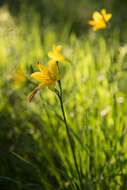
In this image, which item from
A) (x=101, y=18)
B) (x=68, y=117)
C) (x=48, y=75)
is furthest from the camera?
(x=101, y=18)

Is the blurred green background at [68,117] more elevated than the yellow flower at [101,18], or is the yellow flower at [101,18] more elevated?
the yellow flower at [101,18]

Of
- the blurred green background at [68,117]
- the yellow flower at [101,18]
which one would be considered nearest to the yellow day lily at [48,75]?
the blurred green background at [68,117]

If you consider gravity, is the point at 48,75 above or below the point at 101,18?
below

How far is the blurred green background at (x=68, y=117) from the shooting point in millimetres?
1022

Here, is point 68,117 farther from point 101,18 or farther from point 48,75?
point 101,18

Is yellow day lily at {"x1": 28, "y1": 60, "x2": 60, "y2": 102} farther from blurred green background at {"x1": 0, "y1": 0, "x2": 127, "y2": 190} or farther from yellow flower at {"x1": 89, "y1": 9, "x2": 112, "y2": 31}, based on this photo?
yellow flower at {"x1": 89, "y1": 9, "x2": 112, "y2": 31}

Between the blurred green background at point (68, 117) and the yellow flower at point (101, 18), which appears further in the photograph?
the yellow flower at point (101, 18)

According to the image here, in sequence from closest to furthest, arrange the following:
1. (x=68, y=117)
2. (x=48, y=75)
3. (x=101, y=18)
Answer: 1. (x=48, y=75)
2. (x=68, y=117)
3. (x=101, y=18)

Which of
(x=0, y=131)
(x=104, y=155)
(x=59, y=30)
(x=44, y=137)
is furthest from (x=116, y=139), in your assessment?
(x=59, y=30)

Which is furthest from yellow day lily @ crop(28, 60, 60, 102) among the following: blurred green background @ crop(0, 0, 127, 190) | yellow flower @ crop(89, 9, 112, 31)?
yellow flower @ crop(89, 9, 112, 31)

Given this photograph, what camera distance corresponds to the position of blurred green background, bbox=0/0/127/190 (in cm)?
102

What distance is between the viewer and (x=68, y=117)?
3.25 ft

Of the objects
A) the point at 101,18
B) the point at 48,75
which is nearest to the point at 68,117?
the point at 48,75

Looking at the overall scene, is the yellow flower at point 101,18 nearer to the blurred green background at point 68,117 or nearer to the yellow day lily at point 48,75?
the blurred green background at point 68,117
